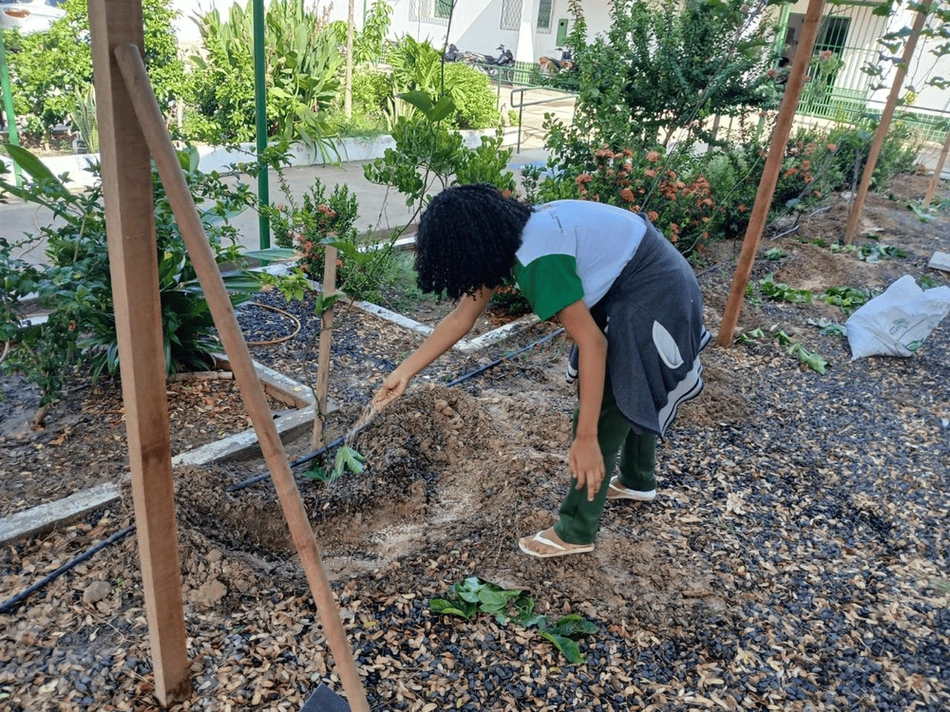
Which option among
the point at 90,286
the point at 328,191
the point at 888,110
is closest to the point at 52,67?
the point at 328,191

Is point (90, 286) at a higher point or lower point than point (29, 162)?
lower

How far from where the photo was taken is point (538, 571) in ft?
8.32

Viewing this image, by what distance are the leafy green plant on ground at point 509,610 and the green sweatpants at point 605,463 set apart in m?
0.30

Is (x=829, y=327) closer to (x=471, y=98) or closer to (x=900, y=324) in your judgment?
(x=900, y=324)

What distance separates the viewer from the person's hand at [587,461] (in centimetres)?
221

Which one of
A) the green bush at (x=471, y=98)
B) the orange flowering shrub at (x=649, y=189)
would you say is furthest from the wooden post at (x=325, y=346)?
the green bush at (x=471, y=98)

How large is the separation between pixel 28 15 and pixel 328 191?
4593 millimetres

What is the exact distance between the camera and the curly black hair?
6.64ft

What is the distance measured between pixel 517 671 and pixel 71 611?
1.35 m

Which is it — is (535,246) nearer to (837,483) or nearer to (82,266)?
(82,266)

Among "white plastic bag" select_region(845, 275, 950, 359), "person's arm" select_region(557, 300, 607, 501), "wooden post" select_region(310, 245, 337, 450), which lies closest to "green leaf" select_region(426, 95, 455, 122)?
"wooden post" select_region(310, 245, 337, 450)

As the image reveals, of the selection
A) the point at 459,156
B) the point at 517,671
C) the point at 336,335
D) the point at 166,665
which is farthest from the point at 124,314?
the point at 459,156

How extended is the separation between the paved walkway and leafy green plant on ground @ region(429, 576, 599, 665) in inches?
76.7

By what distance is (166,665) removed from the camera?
Answer: 183cm
